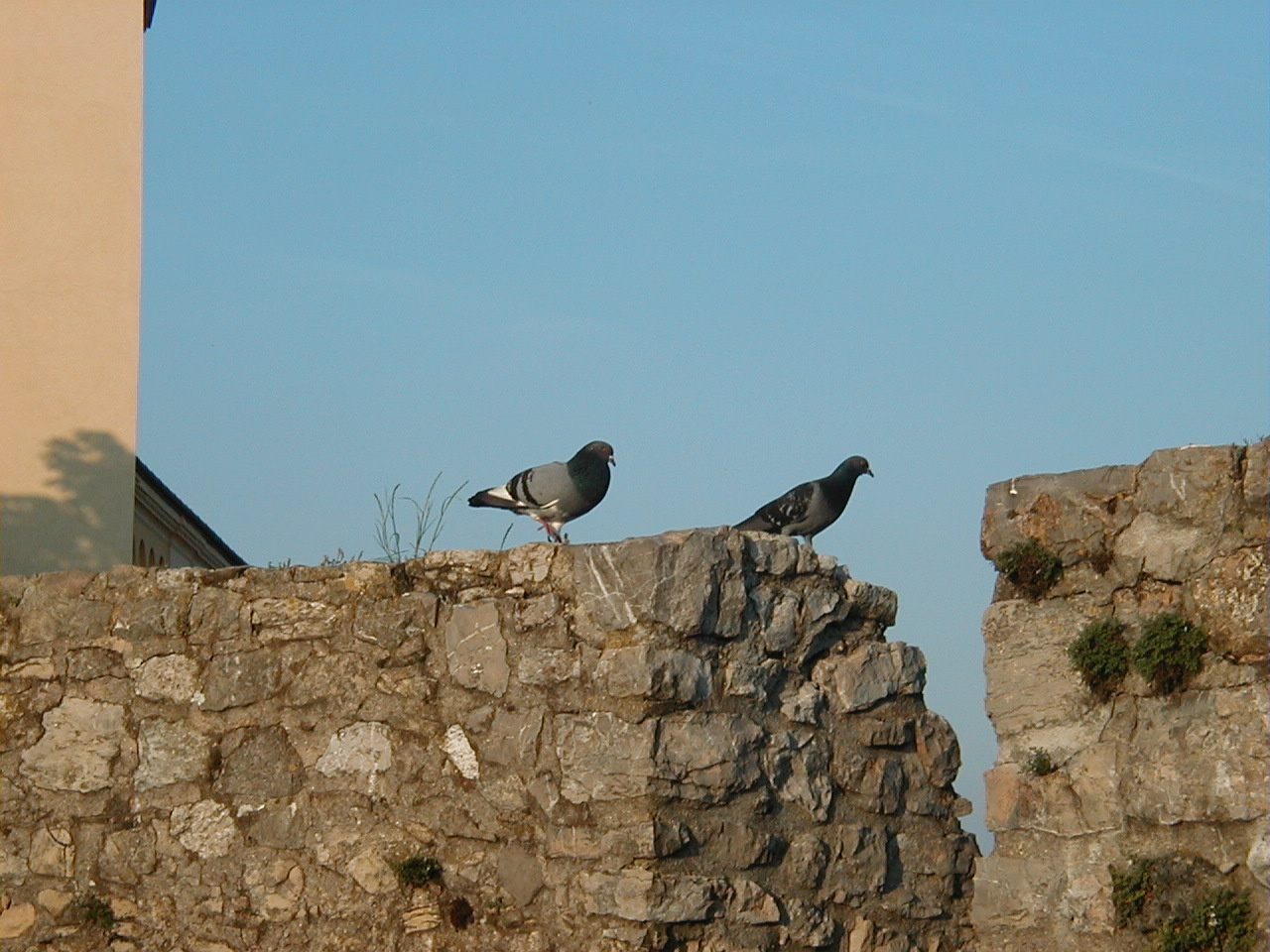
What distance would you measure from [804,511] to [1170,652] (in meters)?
2.93

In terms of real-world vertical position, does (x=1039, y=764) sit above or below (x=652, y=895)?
above

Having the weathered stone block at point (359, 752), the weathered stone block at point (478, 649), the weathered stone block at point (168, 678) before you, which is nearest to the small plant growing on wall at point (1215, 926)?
the weathered stone block at point (478, 649)

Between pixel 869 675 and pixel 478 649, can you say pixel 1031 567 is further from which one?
pixel 478 649

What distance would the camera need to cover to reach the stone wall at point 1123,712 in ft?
20.2

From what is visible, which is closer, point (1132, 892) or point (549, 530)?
point (1132, 892)

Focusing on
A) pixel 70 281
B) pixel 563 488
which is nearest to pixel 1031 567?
pixel 563 488

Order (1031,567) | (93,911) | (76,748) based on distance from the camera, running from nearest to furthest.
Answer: (1031,567), (93,911), (76,748)

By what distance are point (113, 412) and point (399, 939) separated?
8862mm

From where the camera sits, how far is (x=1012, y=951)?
6641 mm

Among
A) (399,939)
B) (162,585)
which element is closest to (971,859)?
(399,939)

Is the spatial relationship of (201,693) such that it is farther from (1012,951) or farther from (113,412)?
(113,412)

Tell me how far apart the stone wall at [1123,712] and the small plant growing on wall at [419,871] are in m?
2.20

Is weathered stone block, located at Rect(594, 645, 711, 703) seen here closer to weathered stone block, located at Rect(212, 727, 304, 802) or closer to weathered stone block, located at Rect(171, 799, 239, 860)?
weathered stone block, located at Rect(212, 727, 304, 802)

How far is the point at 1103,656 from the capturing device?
6.47 meters
